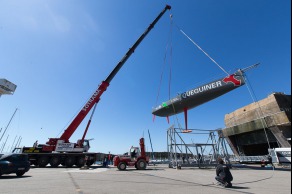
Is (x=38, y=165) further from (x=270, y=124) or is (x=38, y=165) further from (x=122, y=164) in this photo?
(x=270, y=124)

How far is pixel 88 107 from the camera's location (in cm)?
2169

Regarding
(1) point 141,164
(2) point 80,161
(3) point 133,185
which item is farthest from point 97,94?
(3) point 133,185

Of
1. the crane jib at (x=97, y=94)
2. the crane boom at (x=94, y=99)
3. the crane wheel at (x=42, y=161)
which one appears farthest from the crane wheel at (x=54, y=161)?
the crane jib at (x=97, y=94)

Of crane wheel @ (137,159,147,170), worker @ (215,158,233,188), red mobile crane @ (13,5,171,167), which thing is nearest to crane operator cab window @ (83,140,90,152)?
red mobile crane @ (13,5,171,167)

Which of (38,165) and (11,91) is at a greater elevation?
(11,91)

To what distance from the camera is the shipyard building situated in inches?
1043

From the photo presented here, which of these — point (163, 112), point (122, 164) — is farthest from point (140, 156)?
point (163, 112)

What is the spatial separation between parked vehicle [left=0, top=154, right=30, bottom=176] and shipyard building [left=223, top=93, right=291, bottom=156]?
20885 mm

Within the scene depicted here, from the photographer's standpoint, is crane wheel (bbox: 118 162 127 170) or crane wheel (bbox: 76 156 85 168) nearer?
crane wheel (bbox: 118 162 127 170)

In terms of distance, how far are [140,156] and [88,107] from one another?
303 inches

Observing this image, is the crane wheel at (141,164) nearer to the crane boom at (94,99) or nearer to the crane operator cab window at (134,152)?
the crane operator cab window at (134,152)

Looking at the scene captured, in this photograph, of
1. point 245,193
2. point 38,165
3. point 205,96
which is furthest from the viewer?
point 38,165

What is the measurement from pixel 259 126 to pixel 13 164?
31.1m

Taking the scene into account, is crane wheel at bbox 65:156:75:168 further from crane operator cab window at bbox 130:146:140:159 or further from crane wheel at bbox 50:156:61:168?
crane operator cab window at bbox 130:146:140:159
